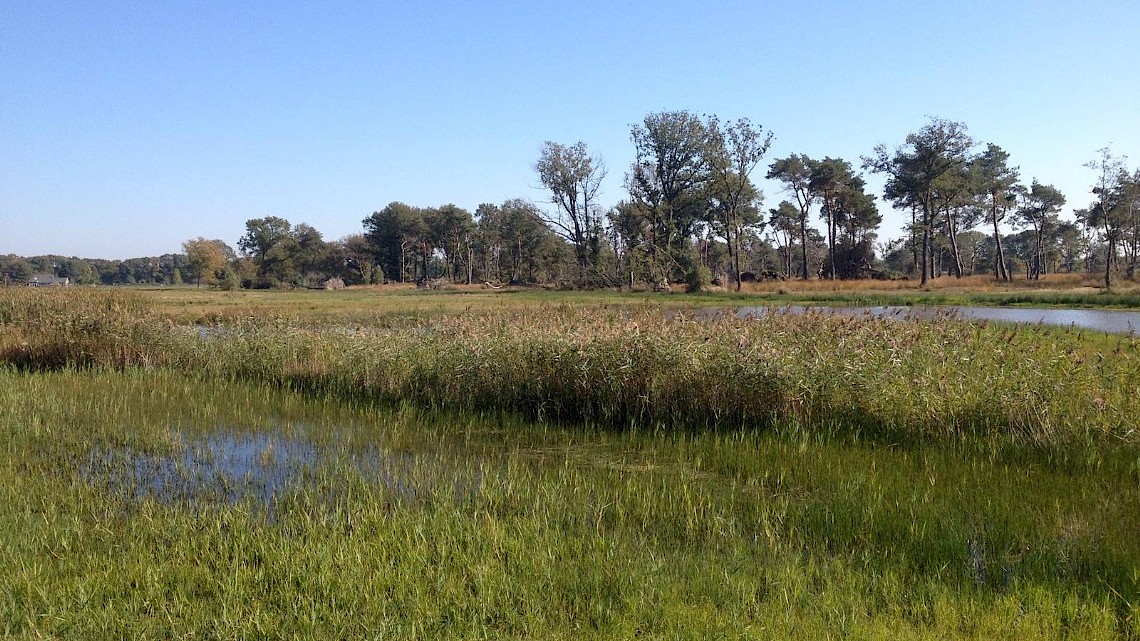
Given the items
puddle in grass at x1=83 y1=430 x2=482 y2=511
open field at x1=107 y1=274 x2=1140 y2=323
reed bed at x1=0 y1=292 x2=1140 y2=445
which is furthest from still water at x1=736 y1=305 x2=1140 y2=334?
puddle in grass at x1=83 y1=430 x2=482 y2=511

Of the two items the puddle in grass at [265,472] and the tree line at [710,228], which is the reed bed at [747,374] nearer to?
Answer: the puddle in grass at [265,472]

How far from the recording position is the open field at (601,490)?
13.8 ft

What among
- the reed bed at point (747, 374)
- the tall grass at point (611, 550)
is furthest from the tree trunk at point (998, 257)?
the tall grass at point (611, 550)

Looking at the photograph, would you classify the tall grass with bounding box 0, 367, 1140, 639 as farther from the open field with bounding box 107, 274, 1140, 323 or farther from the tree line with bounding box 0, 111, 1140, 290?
the tree line with bounding box 0, 111, 1140, 290

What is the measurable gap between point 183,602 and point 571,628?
265cm

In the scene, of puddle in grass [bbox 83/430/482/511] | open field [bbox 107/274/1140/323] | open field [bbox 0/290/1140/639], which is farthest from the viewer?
open field [bbox 107/274/1140/323]

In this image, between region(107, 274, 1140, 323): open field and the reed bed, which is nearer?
the reed bed

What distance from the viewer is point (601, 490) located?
6.73 m

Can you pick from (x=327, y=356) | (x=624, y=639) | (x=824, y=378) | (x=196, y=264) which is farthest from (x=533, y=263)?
(x=624, y=639)

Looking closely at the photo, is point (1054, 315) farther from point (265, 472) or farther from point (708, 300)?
point (265, 472)

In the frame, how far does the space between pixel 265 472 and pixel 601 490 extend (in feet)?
13.2

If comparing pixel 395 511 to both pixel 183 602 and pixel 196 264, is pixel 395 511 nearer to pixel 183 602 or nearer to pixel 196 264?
pixel 183 602

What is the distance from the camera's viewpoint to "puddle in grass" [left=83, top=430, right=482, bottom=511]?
6.62m

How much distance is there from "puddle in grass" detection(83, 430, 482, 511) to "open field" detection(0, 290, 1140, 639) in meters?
0.05
